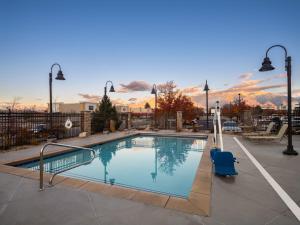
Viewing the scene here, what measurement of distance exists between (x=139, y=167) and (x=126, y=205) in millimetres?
4028

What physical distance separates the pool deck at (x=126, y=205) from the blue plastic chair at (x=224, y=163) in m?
0.21

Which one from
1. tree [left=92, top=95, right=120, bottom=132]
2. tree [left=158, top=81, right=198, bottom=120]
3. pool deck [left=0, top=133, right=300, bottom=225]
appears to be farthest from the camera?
tree [left=158, top=81, right=198, bottom=120]

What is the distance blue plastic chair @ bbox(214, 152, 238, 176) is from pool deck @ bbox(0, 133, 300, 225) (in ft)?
0.70

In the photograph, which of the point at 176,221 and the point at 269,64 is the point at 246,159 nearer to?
the point at 269,64

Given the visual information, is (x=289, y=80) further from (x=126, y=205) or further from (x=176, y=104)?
(x=176, y=104)

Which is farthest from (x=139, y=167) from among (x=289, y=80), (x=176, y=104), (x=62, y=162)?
(x=176, y=104)

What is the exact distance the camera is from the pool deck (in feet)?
8.41

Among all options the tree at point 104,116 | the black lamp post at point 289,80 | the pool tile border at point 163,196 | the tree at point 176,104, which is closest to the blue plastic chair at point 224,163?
the pool tile border at point 163,196

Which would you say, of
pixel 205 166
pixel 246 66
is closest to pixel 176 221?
pixel 205 166

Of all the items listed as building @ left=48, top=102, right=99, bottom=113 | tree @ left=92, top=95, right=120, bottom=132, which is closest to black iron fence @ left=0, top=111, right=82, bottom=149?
tree @ left=92, top=95, right=120, bottom=132

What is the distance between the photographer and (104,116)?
1689cm

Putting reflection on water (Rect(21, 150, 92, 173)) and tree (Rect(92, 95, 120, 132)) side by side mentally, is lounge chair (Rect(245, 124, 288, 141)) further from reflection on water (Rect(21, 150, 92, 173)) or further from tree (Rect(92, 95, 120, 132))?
tree (Rect(92, 95, 120, 132))

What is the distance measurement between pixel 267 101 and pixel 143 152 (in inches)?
2307

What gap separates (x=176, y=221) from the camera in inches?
99.5
